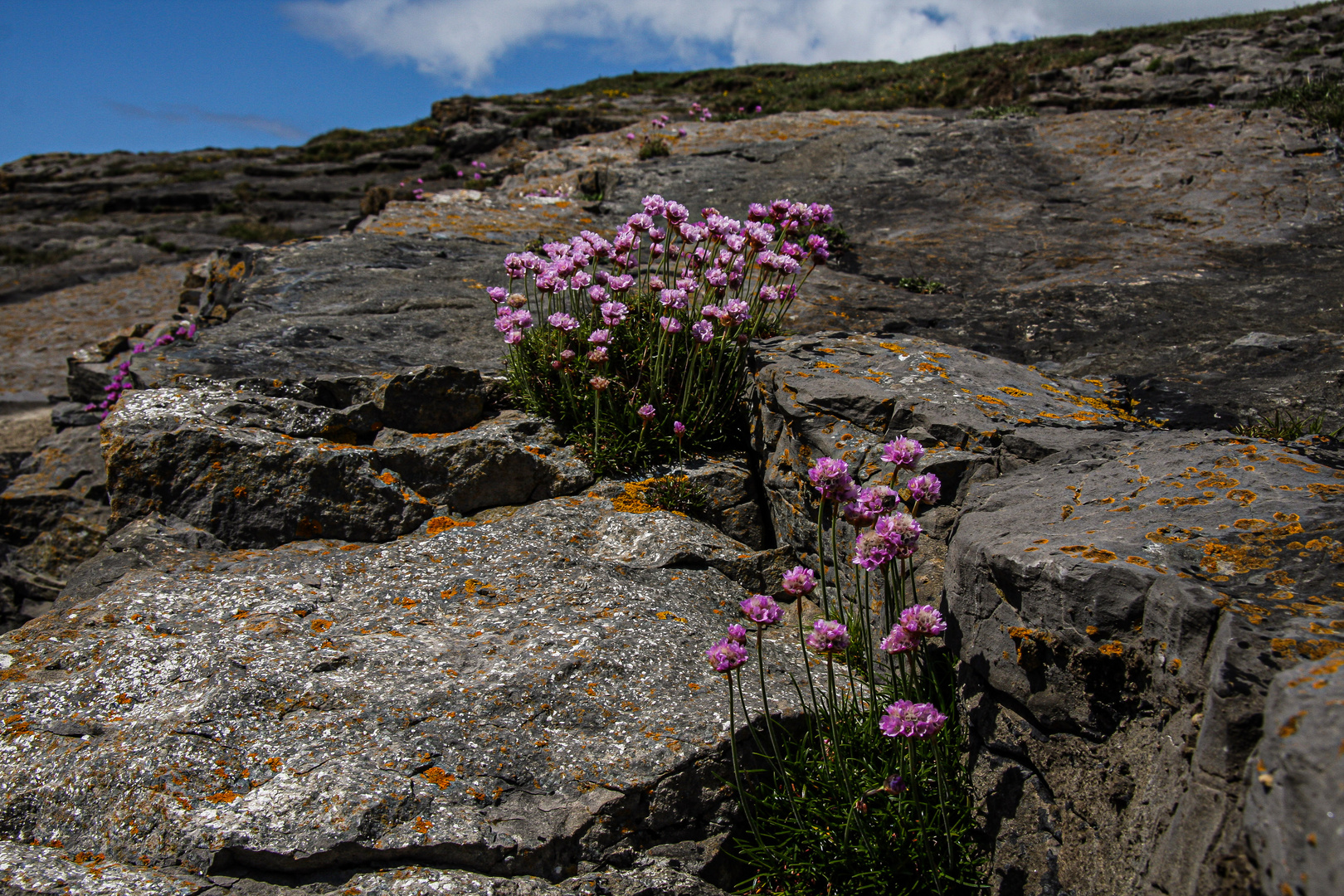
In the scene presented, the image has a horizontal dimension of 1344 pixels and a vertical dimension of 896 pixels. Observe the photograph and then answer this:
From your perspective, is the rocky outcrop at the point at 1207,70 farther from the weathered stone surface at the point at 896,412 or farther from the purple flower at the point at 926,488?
the purple flower at the point at 926,488

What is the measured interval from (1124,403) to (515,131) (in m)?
25.9

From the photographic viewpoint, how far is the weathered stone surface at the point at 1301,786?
1521mm

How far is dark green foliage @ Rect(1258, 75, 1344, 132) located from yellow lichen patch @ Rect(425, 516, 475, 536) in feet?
36.3

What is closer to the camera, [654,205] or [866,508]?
[866,508]

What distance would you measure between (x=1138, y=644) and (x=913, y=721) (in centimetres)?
84

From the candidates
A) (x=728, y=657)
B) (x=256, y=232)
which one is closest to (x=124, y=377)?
(x=728, y=657)

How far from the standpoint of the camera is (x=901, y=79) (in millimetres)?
25109

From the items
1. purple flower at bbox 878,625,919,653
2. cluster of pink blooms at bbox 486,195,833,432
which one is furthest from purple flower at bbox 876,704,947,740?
cluster of pink blooms at bbox 486,195,833,432

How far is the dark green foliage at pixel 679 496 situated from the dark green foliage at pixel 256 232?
22.8 meters

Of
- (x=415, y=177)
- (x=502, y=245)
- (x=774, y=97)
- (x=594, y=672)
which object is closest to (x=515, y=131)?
(x=415, y=177)

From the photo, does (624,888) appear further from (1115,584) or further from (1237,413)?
(1237,413)

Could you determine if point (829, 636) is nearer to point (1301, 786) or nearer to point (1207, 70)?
point (1301, 786)

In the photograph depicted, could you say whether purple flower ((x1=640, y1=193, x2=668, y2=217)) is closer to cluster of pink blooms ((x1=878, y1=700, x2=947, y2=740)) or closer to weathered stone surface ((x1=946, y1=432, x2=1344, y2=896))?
weathered stone surface ((x1=946, y1=432, x2=1344, y2=896))

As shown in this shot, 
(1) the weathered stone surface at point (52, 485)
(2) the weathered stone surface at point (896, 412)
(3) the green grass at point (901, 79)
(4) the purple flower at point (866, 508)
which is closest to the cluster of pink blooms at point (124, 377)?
(1) the weathered stone surface at point (52, 485)
